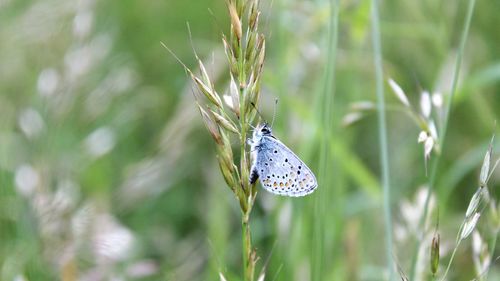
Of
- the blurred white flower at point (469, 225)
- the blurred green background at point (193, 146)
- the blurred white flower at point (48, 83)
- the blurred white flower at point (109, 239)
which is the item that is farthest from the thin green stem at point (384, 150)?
the blurred white flower at point (48, 83)

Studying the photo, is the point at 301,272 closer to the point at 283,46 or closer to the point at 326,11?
the point at 283,46

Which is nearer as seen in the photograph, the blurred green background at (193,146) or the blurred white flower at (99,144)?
the blurred green background at (193,146)

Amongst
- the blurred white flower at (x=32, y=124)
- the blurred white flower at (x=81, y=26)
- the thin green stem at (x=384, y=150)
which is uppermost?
the thin green stem at (x=384, y=150)

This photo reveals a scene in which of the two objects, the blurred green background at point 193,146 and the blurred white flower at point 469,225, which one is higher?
the blurred white flower at point 469,225

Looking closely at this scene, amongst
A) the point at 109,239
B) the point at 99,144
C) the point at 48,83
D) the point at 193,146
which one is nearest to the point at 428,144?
the point at 109,239

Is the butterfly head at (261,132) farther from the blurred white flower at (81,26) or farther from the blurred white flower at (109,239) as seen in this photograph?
the blurred white flower at (81,26)

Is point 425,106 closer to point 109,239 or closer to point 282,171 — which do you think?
point 282,171

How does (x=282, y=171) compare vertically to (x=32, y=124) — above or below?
above

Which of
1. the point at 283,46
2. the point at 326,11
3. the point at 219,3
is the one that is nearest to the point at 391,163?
the point at 326,11
